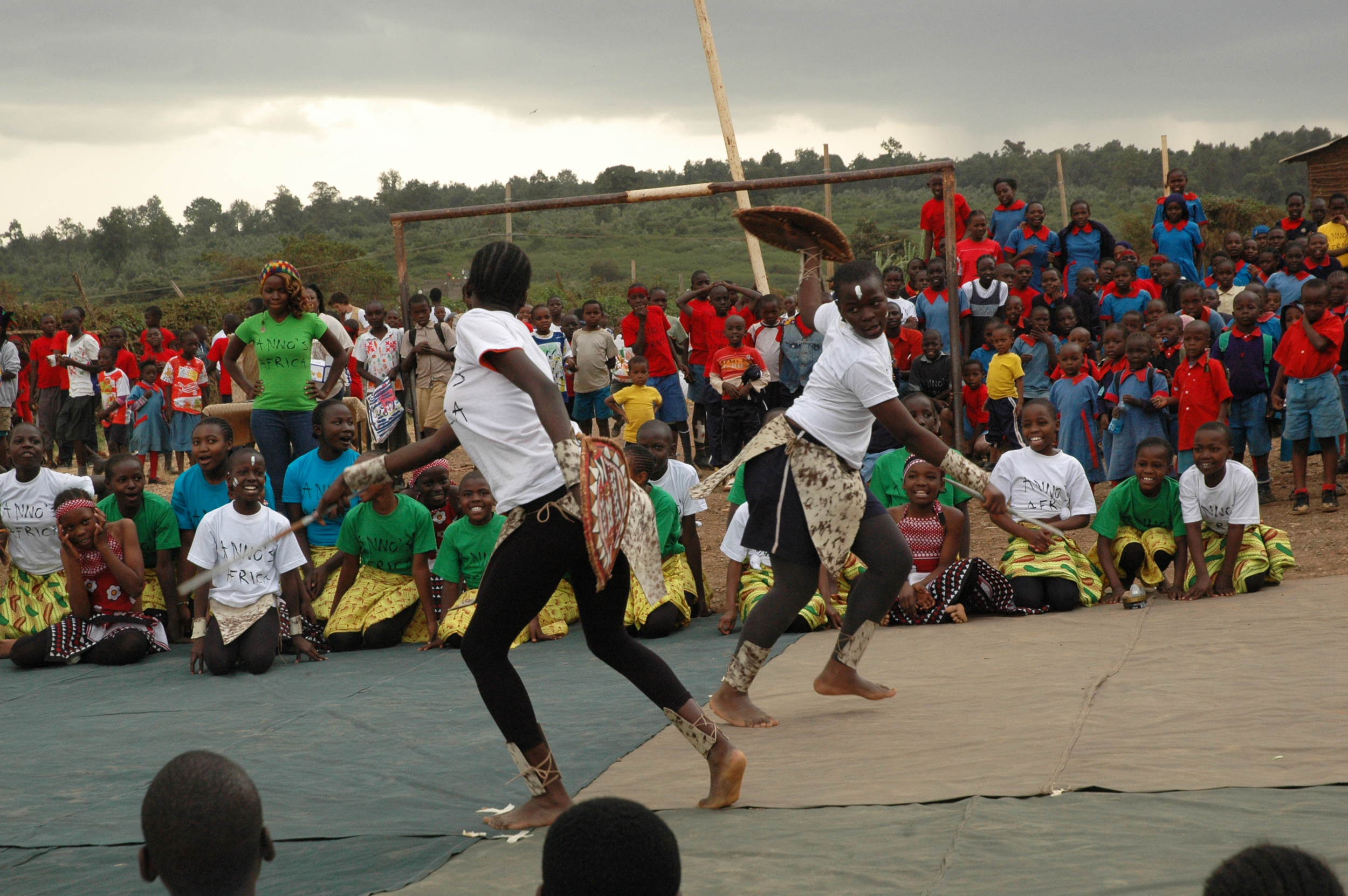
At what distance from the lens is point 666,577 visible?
289 inches

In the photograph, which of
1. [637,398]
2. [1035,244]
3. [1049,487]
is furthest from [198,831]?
[1035,244]

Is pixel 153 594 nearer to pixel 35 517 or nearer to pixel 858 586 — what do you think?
pixel 35 517

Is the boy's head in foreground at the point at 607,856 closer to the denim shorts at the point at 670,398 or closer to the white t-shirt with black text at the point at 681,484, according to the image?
the white t-shirt with black text at the point at 681,484

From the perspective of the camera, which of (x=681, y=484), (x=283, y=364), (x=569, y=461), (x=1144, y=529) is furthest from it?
(x=283, y=364)

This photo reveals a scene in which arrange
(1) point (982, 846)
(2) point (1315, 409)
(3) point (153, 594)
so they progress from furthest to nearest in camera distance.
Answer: (2) point (1315, 409)
(3) point (153, 594)
(1) point (982, 846)

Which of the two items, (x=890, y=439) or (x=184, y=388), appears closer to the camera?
(x=890, y=439)

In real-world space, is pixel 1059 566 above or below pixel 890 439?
below

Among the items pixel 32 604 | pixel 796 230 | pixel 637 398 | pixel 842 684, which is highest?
pixel 796 230

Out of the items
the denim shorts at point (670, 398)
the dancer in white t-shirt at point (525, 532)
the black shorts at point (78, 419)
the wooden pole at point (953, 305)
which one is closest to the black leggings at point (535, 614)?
the dancer in white t-shirt at point (525, 532)

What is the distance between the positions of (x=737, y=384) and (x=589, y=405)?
233cm

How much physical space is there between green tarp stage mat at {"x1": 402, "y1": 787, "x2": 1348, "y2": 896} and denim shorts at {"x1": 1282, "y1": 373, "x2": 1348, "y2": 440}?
6140mm


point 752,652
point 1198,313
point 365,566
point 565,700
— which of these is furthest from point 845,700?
point 1198,313

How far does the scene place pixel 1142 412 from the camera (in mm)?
9000

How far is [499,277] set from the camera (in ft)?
12.1
